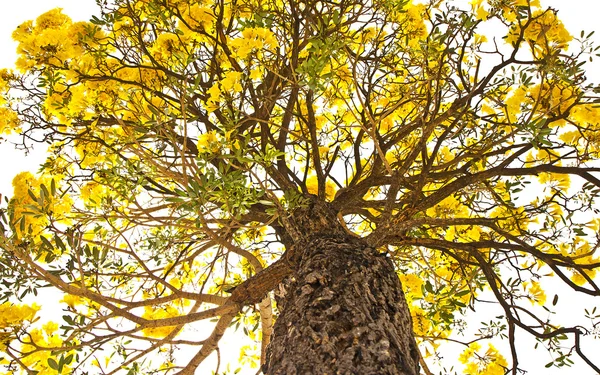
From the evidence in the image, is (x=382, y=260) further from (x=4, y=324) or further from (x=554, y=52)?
(x=4, y=324)

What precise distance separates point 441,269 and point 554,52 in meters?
2.09

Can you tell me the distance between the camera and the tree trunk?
1.65m

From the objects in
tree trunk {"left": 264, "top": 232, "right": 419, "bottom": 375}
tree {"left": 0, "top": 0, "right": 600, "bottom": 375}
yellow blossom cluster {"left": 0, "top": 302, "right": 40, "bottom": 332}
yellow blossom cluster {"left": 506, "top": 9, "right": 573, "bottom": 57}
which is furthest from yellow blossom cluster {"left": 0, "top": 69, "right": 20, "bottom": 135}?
yellow blossom cluster {"left": 506, "top": 9, "right": 573, "bottom": 57}

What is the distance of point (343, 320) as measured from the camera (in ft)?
5.92

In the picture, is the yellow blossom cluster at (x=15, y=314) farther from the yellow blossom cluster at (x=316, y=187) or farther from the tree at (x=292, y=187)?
the yellow blossom cluster at (x=316, y=187)

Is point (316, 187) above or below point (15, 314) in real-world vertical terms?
above

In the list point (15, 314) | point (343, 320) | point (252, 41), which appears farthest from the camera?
point (252, 41)

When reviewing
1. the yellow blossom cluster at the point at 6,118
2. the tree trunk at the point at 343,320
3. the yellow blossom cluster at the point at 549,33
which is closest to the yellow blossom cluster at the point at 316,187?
the tree trunk at the point at 343,320

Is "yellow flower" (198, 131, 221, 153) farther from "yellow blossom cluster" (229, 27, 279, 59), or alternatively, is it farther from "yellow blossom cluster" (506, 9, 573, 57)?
"yellow blossom cluster" (506, 9, 573, 57)

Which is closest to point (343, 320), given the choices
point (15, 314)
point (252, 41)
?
point (252, 41)

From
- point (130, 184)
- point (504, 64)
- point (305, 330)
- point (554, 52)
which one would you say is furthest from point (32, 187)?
point (554, 52)

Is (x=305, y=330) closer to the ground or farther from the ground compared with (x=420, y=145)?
closer to the ground

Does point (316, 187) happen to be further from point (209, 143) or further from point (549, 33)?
point (549, 33)

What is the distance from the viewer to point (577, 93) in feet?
8.83
